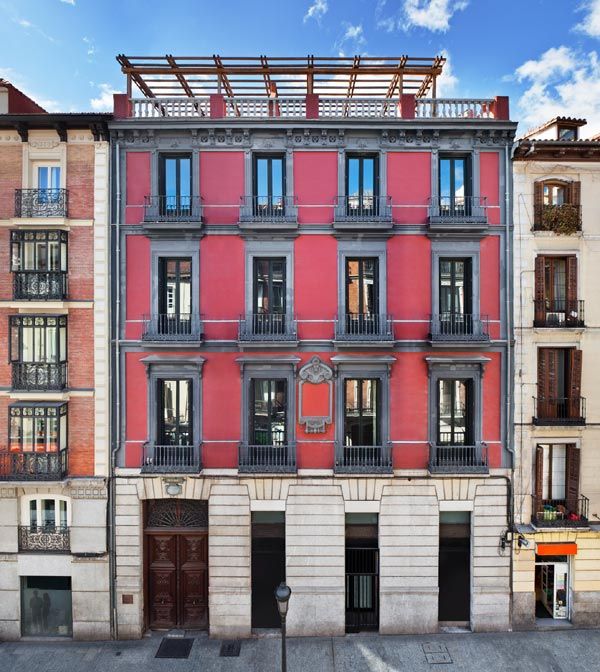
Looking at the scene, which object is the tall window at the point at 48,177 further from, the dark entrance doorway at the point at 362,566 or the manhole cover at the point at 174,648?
the manhole cover at the point at 174,648

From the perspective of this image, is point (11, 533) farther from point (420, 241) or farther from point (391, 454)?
point (420, 241)

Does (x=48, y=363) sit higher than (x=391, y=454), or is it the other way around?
(x=48, y=363)

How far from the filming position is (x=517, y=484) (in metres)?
15.6

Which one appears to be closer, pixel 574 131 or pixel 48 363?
pixel 48 363

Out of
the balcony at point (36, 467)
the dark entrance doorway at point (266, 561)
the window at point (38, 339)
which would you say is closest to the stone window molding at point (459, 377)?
the dark entrance doorway at point (266, 561)

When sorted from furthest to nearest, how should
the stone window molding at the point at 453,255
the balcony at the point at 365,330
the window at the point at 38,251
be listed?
the stone window molding at the point at 453,255
the window at the point at 38,251
the balcony at the point at 365,330

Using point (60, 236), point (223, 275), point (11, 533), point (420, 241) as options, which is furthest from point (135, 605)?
point (420, 241)

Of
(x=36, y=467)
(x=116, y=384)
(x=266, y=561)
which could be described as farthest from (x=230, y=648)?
(x=116, y=384)

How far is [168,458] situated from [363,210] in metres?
11.3

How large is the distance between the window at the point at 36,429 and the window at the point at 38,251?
4889 millimetres

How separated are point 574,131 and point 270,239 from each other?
39.4 feet

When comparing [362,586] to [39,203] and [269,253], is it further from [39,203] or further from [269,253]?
[39,203]

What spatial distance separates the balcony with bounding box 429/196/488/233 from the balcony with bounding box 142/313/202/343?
9061 millimetres

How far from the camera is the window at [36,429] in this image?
1503 centimetres
